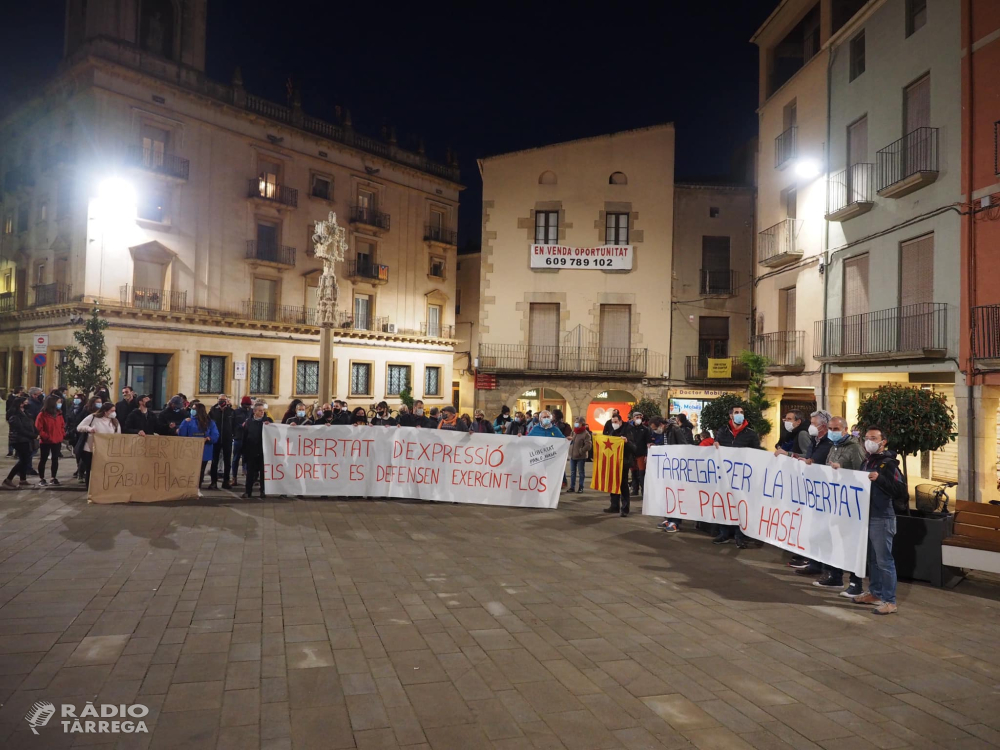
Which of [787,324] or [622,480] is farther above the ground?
[787,324]

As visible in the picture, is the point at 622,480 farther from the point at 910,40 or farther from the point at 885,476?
the point at 910,40

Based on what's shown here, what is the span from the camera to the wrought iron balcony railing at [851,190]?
17.7m

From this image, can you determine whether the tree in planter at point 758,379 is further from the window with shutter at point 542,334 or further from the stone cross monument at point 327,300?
the stone cross monument at point 327,300

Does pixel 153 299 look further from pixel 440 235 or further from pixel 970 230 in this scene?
pixel 970 230

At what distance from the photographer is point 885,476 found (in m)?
7.19

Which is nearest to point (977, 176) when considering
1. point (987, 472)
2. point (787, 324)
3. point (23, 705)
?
point (987, 472)

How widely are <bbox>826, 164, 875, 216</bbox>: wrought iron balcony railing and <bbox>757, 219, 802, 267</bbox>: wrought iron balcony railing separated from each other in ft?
6.67

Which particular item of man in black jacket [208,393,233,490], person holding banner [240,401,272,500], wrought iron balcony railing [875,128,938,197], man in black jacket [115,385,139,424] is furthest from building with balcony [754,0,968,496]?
man in black jacket [115,385,139,424]

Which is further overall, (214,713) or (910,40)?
(910,40)

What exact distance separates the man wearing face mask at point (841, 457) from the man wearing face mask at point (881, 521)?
13.3 inches

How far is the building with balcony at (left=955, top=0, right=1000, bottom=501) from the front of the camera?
13.7 m

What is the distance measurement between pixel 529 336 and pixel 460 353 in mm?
19762

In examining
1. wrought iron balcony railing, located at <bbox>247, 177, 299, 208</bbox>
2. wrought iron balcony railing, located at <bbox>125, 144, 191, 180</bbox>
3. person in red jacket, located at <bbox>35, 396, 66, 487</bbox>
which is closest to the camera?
person in red jacket, located at <bbox>35, 396, 66, 487</bbox>

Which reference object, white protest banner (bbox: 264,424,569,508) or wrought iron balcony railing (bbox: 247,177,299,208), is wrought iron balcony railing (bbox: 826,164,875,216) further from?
wrought iron balcony railing (bbox: 247,177,299,208)
